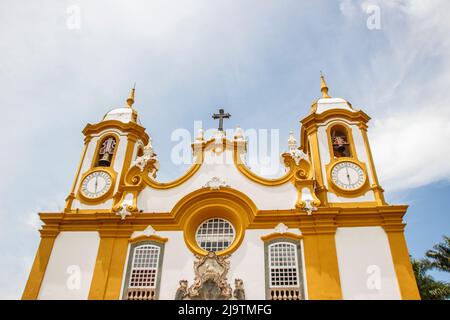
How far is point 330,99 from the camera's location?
61.6 feet

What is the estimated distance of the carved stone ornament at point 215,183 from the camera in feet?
49.6

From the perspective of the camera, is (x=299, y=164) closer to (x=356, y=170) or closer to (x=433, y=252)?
(x=356, y=170)

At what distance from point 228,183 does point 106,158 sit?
6.49 m

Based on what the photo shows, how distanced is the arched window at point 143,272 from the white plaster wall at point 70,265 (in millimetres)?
1531

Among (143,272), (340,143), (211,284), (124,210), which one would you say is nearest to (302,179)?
(340,143)

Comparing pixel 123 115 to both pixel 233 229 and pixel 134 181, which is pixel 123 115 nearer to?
pixel 134 181

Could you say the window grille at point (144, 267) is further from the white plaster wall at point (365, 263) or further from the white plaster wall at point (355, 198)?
the white plaster wall at point (355, 198)

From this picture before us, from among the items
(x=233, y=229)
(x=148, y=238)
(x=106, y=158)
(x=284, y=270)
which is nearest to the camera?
(x=284, y=270)

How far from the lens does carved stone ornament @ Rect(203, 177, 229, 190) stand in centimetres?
1512

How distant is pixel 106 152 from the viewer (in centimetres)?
1808

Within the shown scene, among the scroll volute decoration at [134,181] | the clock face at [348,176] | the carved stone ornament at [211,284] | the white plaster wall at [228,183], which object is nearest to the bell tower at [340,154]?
the clock face at [348,176]

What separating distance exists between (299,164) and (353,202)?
2706 millimetres
